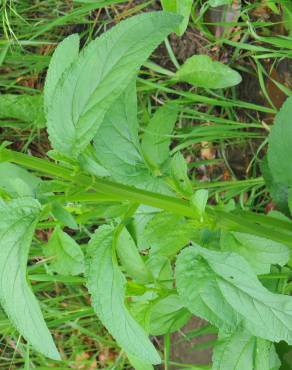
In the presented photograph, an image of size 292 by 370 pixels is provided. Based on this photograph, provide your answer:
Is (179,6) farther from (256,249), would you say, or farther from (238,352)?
(238,352)

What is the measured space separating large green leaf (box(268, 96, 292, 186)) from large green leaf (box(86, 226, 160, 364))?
41 centimetres

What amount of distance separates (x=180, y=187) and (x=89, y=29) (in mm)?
999

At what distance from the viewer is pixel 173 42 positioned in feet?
5.73

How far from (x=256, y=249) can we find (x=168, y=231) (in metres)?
0.13

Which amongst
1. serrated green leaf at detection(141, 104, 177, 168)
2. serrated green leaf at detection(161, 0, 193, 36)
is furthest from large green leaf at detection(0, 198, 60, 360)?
serrated green leaf at detection(161, 0, 193, 36)

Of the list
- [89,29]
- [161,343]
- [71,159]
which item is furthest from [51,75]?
[161,343]

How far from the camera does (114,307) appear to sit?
748mm

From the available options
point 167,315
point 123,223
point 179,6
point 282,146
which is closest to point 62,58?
point 123,223

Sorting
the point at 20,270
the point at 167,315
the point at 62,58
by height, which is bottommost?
the point at 167,315

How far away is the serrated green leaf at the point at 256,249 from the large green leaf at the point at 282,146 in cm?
19

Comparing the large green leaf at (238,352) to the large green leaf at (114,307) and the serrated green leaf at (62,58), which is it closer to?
the large green leaf at (114,307)

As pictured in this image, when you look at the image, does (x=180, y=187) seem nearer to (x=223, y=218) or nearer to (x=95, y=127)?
(x=223, y=218)

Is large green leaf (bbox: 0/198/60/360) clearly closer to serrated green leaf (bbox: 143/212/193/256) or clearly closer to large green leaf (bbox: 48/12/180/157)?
large green leaf (bbox: 48/12/180/157)

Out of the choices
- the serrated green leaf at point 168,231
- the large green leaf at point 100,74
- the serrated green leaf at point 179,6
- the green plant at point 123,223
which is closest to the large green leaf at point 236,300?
the green plant at point 123,223
